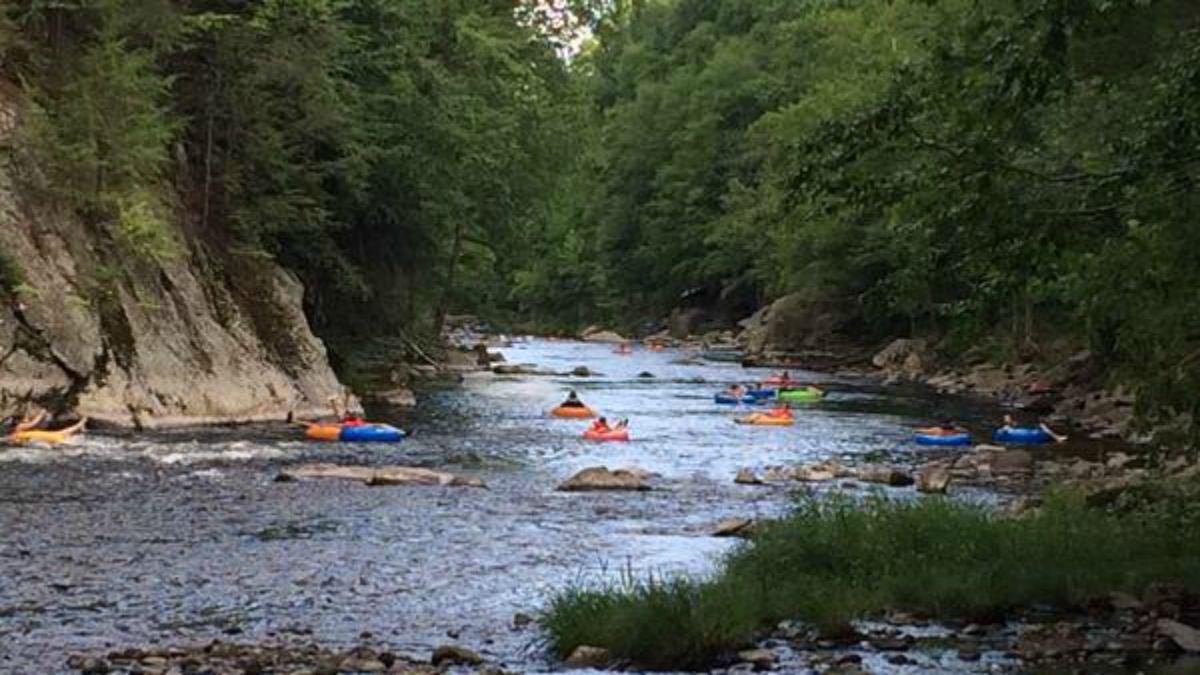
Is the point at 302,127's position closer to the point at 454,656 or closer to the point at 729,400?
the point at 729,400

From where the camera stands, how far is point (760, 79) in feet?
246

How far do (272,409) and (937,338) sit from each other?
28.7m

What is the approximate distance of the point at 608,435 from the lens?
2530 cm

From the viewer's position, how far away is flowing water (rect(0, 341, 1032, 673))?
34.8 ft

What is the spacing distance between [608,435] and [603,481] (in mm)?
6441

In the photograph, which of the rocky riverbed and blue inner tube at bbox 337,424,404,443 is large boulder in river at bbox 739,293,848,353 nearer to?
the rocky riverbed

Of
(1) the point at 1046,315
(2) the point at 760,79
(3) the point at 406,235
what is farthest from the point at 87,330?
(2) the point at 760,79

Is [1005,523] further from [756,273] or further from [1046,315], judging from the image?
[756,273]

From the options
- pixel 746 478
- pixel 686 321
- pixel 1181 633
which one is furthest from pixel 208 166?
pixel 686 321

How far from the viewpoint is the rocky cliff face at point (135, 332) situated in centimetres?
2245

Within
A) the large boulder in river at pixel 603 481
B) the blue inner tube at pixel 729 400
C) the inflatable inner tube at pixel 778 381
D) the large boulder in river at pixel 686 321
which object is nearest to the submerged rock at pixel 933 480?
the large boulder in river at pixel 603 481

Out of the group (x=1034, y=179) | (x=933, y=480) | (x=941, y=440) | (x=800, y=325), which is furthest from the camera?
(x=800, y=325)

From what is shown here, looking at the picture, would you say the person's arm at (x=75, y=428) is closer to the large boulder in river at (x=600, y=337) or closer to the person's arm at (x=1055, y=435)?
the person's arm at (x=1055, y=435)

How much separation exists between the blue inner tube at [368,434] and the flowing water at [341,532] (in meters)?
0.60
